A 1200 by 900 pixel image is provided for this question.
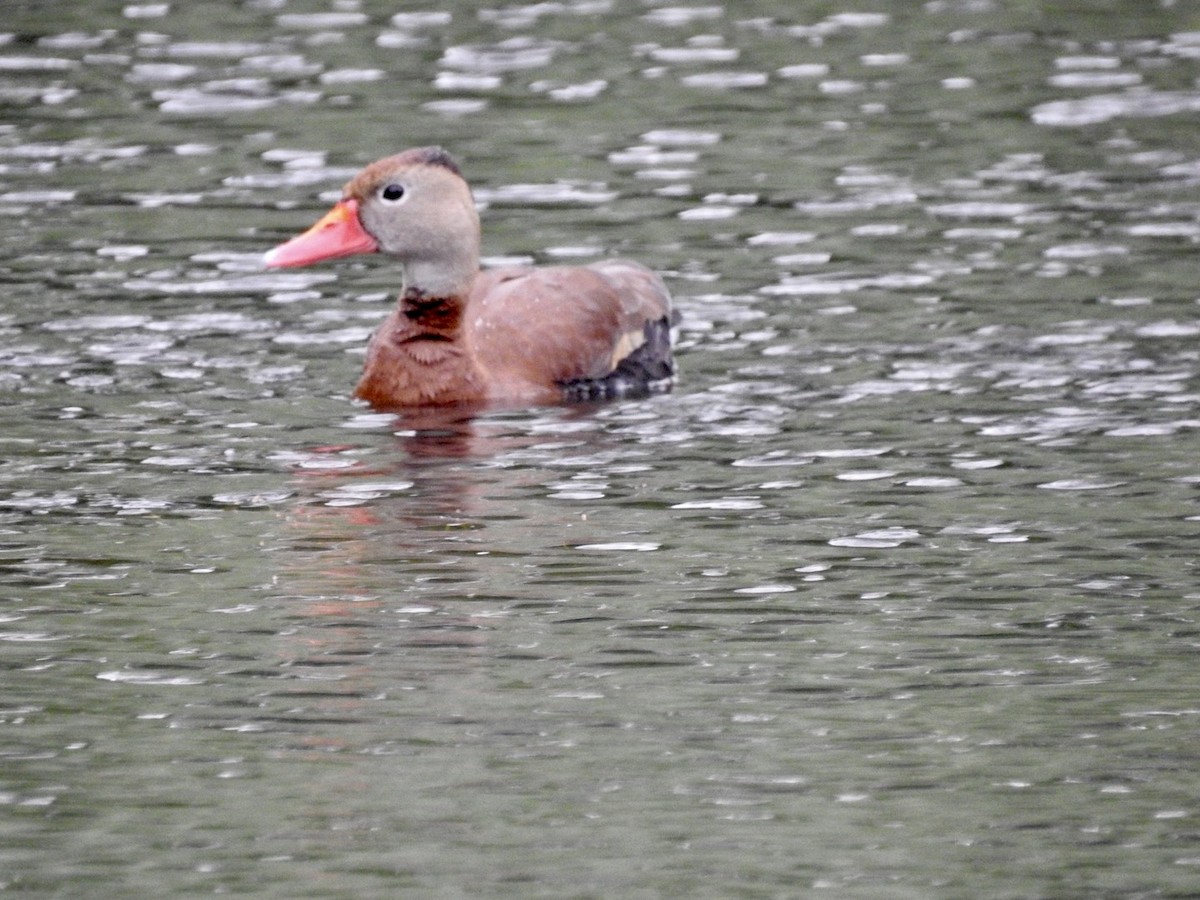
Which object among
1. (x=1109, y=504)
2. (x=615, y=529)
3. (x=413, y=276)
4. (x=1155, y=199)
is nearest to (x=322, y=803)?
(x=615, y=529)

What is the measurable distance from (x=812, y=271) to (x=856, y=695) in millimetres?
6919

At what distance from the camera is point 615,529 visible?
10.6m

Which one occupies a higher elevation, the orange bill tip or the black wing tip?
the orange bill tip

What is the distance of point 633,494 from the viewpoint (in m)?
11.1

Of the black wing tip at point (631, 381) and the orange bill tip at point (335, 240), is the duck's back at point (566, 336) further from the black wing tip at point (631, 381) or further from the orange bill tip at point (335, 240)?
the orange bill tip at point (335, 240)

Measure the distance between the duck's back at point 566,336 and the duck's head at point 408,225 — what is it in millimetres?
354

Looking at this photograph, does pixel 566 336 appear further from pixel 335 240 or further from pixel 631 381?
pixel 335 240

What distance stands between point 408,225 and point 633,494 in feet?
8.80

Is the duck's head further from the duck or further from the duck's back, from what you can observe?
the duck's back

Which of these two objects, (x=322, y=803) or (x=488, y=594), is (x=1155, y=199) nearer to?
(x=488, y=594)

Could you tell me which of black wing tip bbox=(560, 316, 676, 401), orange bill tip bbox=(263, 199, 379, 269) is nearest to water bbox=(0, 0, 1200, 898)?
black wing tip bbox=(560, 316, 676, 401)

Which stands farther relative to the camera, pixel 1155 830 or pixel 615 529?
pixel 615 529

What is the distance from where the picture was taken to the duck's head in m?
13.3

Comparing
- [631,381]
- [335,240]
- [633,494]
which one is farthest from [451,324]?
[633,494]
